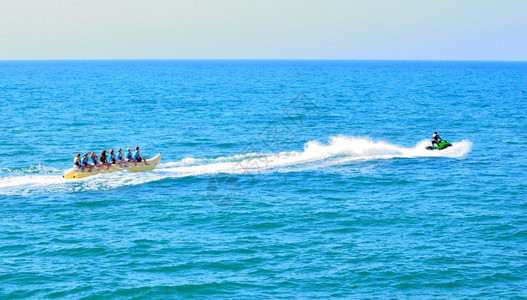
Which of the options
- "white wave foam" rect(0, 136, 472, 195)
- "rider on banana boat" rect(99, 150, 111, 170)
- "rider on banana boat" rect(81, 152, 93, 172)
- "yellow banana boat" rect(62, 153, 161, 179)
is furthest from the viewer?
"rider on banana boat" rect(99, 150, 111, 170)

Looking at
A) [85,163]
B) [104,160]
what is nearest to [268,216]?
[104,160]

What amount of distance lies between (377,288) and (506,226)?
37.5ft

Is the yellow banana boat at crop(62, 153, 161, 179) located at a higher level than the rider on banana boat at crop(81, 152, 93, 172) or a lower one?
lower

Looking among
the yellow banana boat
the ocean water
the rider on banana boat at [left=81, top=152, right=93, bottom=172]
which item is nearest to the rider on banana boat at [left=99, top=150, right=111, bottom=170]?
the yellow banana boat

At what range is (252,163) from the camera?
152 feet

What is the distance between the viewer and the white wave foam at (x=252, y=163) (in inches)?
1519

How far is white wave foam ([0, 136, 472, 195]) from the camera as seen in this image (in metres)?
38.6

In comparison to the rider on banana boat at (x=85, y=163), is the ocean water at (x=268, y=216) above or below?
below

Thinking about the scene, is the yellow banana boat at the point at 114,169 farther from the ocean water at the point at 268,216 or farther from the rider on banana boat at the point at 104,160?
the ocean water at the point at 268,216

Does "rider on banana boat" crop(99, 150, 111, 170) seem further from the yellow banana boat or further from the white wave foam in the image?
the white wave foam

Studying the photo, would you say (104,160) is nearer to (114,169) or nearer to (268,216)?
(114,169)

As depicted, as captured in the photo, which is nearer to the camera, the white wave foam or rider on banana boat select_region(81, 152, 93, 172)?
the white wave foam

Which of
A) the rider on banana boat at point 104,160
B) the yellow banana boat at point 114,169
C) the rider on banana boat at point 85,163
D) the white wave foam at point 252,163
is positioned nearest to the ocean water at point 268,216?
the white wave foam at point 252,163

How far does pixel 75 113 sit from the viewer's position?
265ft
